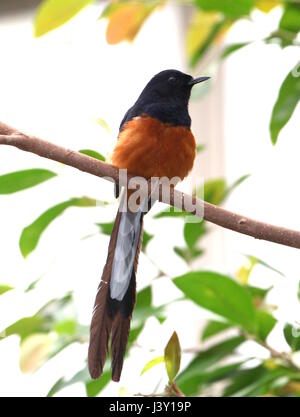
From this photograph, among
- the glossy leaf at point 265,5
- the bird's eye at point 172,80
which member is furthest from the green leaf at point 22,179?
the glossy leaf at point 265,5

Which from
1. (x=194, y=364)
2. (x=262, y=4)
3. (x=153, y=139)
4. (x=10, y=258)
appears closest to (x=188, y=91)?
(x=153, y=139)

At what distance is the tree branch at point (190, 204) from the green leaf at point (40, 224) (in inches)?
11.0

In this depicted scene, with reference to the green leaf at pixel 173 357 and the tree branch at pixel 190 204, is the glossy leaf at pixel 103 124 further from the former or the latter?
the green leaf at pixel 173 357

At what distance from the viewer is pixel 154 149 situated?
3.82 feet

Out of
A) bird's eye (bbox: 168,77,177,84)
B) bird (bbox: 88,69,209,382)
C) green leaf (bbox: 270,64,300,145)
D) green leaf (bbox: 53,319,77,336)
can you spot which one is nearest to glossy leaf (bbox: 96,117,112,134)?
bird (bbox: 88,69,209,382)

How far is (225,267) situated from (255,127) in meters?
0.55

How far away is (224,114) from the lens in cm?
260

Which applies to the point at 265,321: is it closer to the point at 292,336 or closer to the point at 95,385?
the point at 292,336

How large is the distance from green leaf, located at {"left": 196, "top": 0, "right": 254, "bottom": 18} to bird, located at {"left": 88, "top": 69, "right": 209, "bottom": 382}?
0.38 ft

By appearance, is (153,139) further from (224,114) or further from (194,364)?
(224,114)

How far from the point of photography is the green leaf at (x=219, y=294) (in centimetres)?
99

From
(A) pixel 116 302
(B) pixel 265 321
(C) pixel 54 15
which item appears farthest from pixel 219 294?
(C) pixel 54 15
